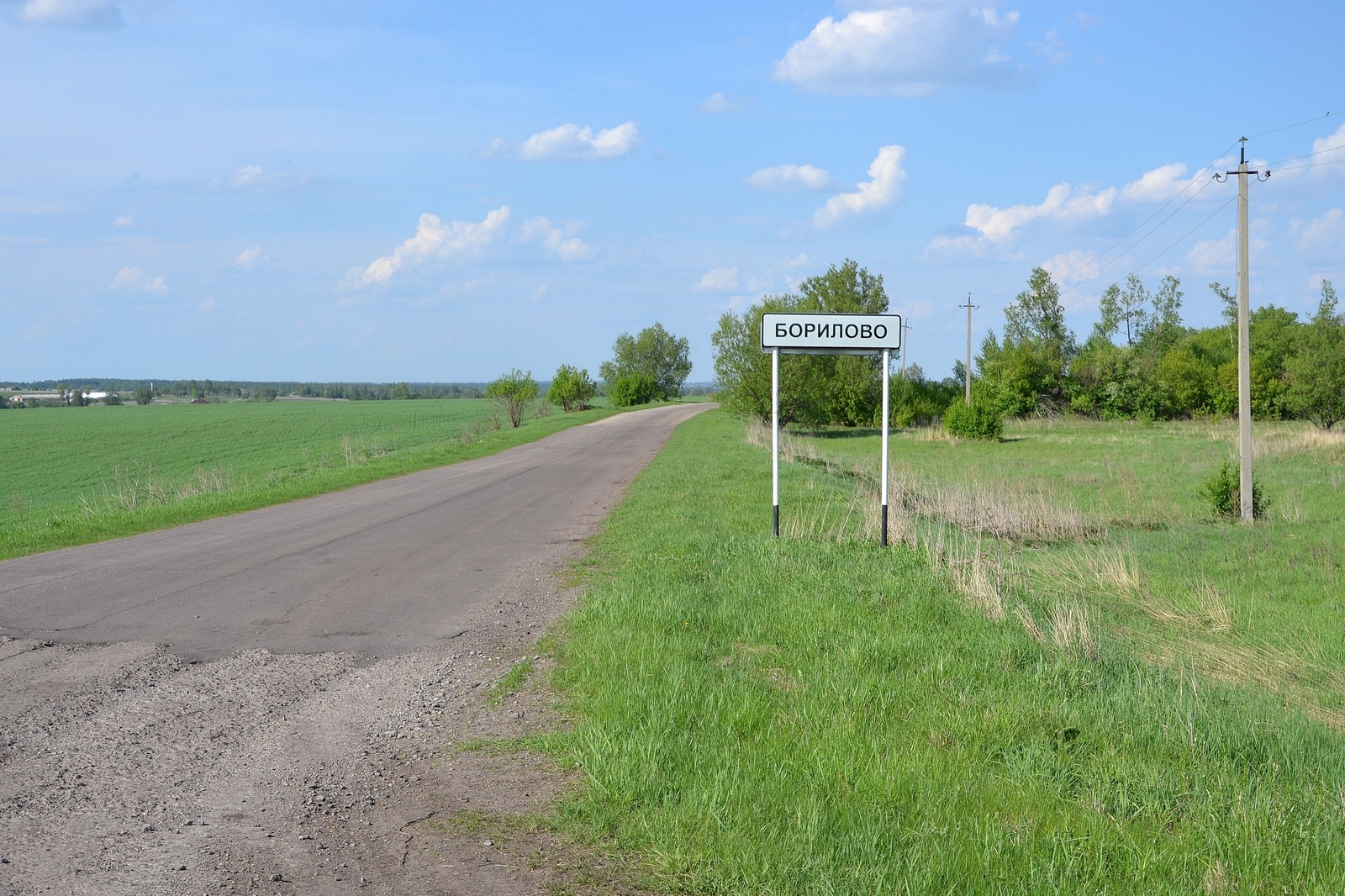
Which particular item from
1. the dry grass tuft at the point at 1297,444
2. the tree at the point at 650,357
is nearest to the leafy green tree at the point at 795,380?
the dry grass tuft at the point at 1297,444

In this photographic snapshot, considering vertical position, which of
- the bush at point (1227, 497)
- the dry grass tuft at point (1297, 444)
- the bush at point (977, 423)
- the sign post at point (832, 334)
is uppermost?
the sign post at point (832, 334)

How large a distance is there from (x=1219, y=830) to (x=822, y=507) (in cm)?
1151

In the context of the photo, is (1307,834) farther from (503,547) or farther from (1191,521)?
(1191,521)

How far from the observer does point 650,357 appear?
127 m

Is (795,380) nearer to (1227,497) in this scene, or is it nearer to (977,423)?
(977,423)

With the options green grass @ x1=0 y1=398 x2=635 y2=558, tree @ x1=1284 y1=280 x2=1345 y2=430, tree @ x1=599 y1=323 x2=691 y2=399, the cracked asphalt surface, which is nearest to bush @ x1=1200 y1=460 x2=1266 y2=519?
the cracked asphalt surface

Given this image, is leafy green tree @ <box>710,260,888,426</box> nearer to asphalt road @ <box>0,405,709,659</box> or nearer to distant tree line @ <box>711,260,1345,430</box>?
distant tree line @ <box>711,260,1345,430</box>

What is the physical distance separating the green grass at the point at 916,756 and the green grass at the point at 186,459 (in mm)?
10727

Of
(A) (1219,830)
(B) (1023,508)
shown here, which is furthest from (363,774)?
(B) (1023,508)

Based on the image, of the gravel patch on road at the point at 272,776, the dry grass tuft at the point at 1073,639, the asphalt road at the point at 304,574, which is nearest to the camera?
the gravel patch on road at the point at 272,776

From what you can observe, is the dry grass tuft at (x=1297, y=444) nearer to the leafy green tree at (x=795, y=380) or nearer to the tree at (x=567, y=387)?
the leafy green tree at (x=795, y=380)

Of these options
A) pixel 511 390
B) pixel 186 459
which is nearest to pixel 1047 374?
pixel 511 390

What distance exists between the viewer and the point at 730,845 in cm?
385

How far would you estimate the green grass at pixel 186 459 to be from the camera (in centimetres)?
1620
